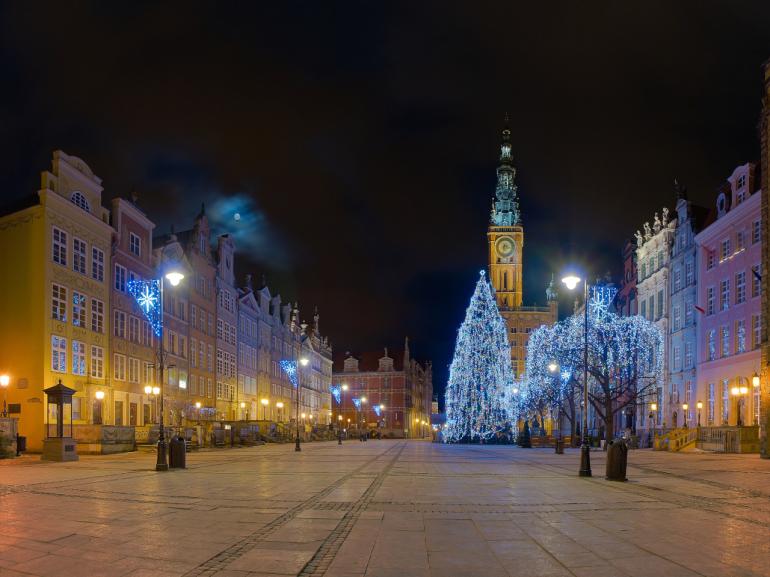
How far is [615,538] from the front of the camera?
11.6 metres

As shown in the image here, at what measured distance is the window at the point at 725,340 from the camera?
5222 centimetres

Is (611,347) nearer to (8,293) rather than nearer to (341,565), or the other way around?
(8,293)

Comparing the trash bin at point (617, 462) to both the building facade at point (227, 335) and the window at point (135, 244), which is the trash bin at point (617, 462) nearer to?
the window at point (135, 244)

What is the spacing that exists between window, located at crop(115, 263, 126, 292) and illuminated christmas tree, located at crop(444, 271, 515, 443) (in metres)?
28.6

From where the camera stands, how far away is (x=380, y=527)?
12.8 m

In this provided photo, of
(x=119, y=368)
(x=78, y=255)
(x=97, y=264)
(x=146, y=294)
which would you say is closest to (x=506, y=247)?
(x=146, y=294)

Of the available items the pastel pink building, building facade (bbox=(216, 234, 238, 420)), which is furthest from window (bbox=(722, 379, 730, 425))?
building facade (bbox=(216, 234, 238, 420))

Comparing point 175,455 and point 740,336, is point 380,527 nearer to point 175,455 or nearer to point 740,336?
point 175,455

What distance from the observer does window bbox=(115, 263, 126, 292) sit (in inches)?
1948

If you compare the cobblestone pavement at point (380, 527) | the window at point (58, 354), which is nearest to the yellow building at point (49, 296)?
the window at point (58, 354)

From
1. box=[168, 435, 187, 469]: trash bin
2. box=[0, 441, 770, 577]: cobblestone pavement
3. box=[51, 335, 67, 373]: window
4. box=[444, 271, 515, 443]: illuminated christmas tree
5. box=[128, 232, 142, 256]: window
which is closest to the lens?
box=[0, 441, 770, 577]: cobblestone pavement

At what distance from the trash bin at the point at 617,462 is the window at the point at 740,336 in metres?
31.0

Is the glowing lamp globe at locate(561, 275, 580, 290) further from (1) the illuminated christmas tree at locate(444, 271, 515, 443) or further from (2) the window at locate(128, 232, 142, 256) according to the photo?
(1) the illuminated christmas tree at locate(444, 271, 515, 443)

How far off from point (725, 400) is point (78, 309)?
41932mm
